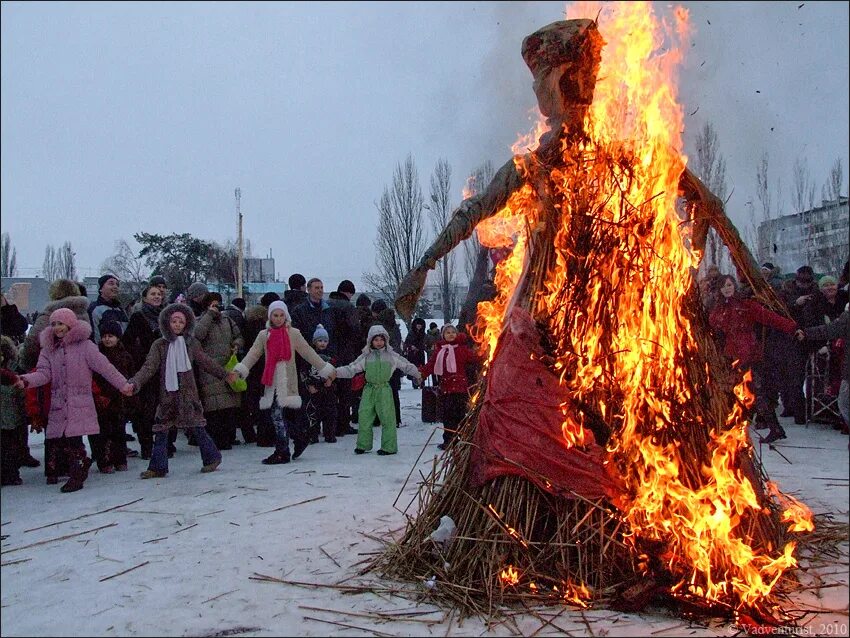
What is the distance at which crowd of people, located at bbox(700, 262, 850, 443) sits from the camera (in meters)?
7.66

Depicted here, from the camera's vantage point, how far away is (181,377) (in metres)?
7.01

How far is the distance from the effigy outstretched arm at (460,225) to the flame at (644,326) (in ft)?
0.41

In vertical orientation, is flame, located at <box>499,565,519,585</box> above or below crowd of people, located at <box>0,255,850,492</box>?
below

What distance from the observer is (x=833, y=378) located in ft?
28.6

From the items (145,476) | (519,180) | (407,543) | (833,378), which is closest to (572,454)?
(407,543)

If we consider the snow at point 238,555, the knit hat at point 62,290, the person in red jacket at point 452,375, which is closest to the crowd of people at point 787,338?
the snow at point 238,555

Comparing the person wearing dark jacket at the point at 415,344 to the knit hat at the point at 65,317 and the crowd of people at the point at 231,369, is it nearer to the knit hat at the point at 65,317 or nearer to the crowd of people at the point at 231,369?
the crowd of people at the point at 231,369

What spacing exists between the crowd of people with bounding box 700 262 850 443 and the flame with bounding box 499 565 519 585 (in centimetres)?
437

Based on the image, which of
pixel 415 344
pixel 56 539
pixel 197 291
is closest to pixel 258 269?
pixel 415 344

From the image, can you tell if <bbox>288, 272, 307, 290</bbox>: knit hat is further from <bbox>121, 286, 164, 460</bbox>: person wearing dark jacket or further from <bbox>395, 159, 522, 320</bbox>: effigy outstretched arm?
<bbox>395, 159, 522, 320</bbox>: effigy outstretched arm

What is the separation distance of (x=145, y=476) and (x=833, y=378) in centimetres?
820

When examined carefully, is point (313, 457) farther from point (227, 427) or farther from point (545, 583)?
point (545, 583)

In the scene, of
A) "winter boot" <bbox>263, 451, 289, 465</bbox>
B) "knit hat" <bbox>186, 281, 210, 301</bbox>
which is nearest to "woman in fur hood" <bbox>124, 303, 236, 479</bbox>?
"winter boot" <bbox>263, 451, 289, 465</bbox>

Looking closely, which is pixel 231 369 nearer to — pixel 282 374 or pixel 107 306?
pixel 282 374
